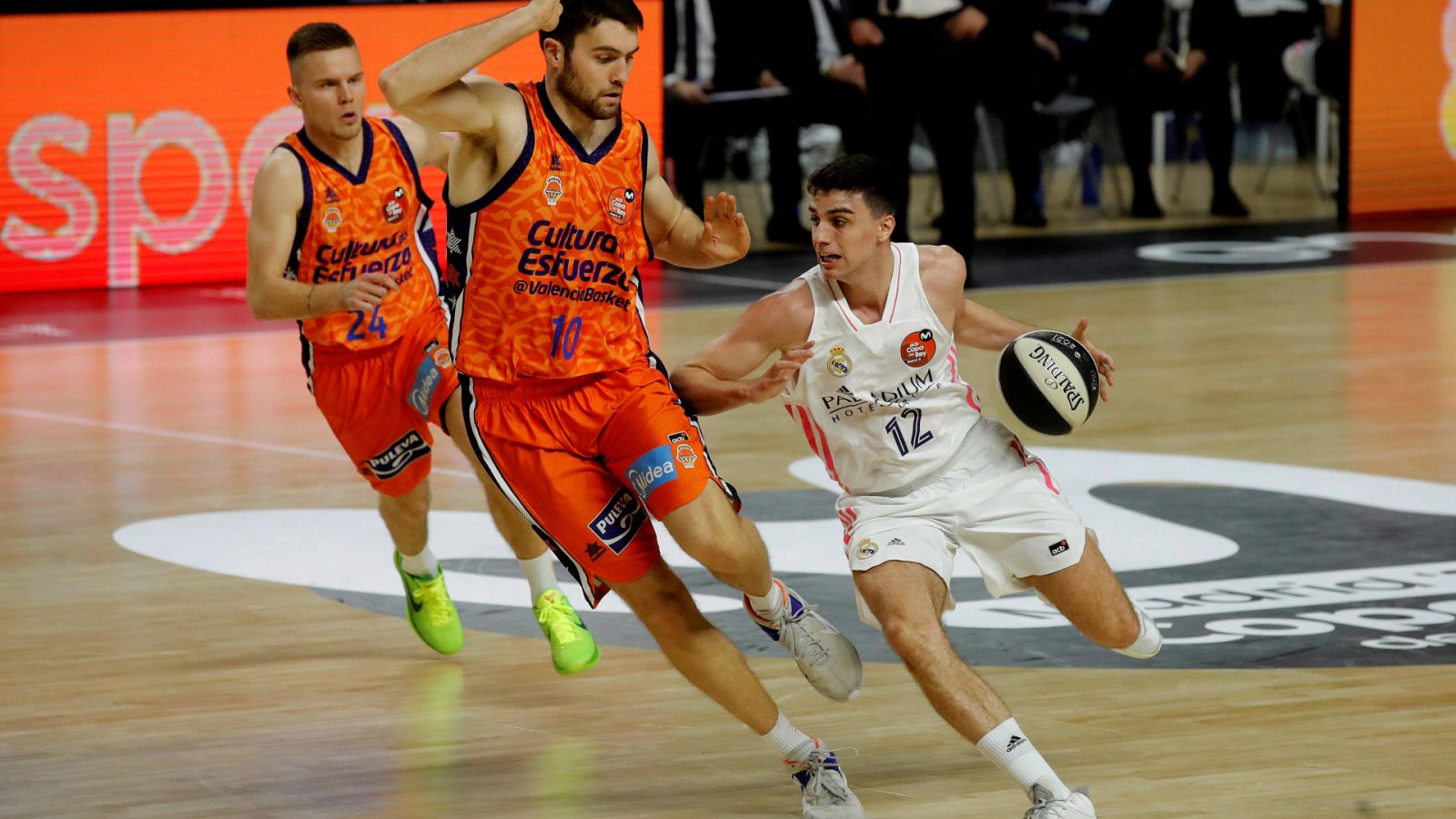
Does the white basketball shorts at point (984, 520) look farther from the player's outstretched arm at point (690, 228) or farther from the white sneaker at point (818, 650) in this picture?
the player's outstretched arm at point (690, 228)

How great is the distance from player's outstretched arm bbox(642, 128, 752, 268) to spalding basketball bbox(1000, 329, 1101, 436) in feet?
2.40

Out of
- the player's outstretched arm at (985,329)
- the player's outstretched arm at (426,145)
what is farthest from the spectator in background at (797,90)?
the player's outstretched arm at (985,329)

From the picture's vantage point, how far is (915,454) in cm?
522

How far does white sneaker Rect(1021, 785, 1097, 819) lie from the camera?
440 centimetres

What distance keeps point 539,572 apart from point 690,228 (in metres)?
1.43

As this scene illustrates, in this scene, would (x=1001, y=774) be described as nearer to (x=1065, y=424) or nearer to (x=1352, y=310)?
(x=1065, y=424)

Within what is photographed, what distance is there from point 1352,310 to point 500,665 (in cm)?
758

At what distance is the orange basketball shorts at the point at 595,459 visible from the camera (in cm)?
489

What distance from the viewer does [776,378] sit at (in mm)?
4773

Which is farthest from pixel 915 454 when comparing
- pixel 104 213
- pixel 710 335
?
pixel 104 213

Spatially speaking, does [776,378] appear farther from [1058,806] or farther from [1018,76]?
[1018,76]

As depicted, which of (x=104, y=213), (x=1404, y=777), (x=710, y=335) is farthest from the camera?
(x=104, y=213)

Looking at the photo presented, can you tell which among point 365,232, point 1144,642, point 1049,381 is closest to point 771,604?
point 1049,381

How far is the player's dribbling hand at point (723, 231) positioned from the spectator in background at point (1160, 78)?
1201 centimetres
